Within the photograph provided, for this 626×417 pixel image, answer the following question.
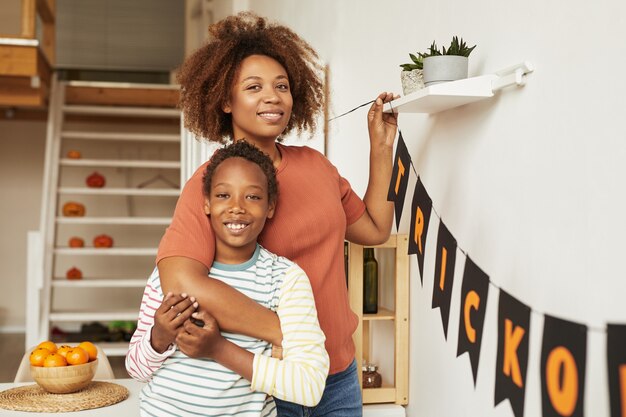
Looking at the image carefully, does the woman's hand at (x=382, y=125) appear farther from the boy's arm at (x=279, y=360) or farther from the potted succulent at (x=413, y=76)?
the boy's arm at (x=279, y=360)

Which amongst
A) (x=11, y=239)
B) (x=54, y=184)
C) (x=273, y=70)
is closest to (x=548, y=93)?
(x=273, y=70)

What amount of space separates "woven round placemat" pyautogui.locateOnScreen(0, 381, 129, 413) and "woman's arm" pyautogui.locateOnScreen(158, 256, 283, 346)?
0.76m

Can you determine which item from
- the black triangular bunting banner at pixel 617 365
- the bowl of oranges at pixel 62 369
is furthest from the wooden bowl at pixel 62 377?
the black triangular bunting banner at pixel 617 365

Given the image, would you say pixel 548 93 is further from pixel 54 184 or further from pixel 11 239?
pixel 11 239

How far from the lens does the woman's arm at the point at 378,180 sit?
5.53ft

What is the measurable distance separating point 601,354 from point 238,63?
2.93ft

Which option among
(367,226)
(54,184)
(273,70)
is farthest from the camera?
(54,184)

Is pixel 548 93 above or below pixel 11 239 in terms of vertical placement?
above

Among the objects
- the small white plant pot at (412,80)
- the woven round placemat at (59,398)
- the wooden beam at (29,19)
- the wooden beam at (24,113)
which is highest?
the wooden beam at (29,19)

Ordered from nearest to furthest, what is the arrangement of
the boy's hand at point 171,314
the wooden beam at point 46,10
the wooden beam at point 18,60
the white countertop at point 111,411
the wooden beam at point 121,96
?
the boy's hand at point 171,314
the white countertop at point 111,411
the wooden beam at point 18,60
the wooden beam at point 46,10
the wooden beam at point 121,96

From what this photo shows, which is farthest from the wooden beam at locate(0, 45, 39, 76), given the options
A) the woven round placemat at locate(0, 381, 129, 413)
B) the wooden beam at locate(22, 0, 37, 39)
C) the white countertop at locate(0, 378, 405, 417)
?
the white countertop at locate(0, 378, 405, 417)

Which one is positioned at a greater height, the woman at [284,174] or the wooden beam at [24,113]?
the wooden beam at [24,113]

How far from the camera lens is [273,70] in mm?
1546

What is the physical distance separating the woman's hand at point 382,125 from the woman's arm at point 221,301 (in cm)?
55
